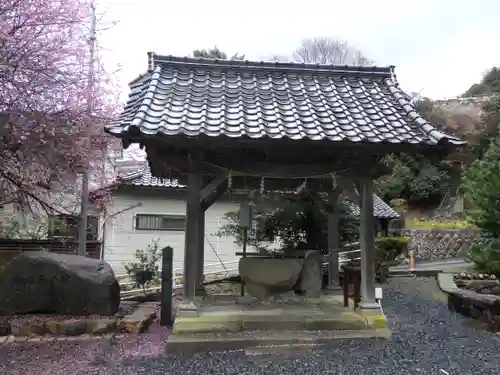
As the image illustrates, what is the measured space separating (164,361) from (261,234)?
716 centimetres

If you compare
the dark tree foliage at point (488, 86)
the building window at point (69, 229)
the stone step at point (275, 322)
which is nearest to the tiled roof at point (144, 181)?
the building window at point (69, 229)

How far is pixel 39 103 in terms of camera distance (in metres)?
7.14

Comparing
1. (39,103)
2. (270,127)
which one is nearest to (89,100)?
(39,103)

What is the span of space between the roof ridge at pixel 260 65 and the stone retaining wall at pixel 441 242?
18659mm

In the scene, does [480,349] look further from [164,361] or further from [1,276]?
[1,276]

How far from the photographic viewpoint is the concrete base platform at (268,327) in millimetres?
5828

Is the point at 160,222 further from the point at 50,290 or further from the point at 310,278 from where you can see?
the point at 310,278

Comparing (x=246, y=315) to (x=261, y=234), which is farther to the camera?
(x=261, y=234)

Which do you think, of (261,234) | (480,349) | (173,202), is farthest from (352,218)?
(480,349)

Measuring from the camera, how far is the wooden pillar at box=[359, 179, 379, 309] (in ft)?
21.2

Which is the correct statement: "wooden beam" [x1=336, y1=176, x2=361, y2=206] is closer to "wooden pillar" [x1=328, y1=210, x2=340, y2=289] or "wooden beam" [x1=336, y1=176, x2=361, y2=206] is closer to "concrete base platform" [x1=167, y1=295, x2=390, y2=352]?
"concrete base platform" [x1=167, y1=295, x2=390, y2=352]

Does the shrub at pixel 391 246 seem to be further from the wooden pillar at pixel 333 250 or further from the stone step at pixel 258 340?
the stone step at pixel 258 340

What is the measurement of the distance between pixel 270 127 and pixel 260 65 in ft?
6.72

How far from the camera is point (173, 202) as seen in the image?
15.5m
